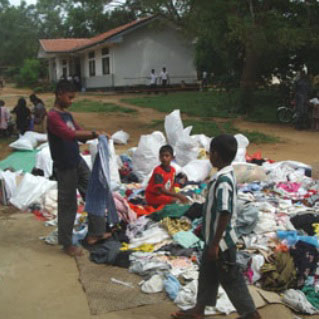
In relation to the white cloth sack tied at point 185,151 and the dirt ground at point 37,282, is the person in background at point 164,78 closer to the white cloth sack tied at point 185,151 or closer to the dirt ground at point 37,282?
the white cloth sack tied at point 185,151

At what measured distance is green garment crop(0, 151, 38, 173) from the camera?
7.37 metres

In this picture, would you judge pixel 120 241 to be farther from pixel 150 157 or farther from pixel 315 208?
pixel 150 157

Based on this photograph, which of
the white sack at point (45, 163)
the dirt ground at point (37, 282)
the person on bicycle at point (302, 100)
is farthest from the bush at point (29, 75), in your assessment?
the dirt ground at point (37, 282)

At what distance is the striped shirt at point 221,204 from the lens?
2543mm

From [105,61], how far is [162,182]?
23.3m

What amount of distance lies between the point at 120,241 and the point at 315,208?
7.11 ft

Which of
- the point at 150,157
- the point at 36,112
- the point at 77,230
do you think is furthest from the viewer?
the point at 36,112

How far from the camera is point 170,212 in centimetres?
449

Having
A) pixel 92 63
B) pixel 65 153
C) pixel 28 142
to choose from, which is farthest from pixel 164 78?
pixel 65 153

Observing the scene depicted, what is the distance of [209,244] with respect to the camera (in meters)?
2.66

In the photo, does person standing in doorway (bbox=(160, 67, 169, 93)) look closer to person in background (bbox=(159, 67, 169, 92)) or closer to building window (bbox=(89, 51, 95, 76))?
person in background (bbox=(159, 67, 169, 92))

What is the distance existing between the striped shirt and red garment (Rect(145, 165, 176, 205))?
2.12 metres

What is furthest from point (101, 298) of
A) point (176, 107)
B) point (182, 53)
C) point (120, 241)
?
point (182, 53)

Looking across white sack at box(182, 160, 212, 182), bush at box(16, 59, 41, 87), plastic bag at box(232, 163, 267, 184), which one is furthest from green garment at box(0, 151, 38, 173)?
bush at box(16, 59, 41, 87)
